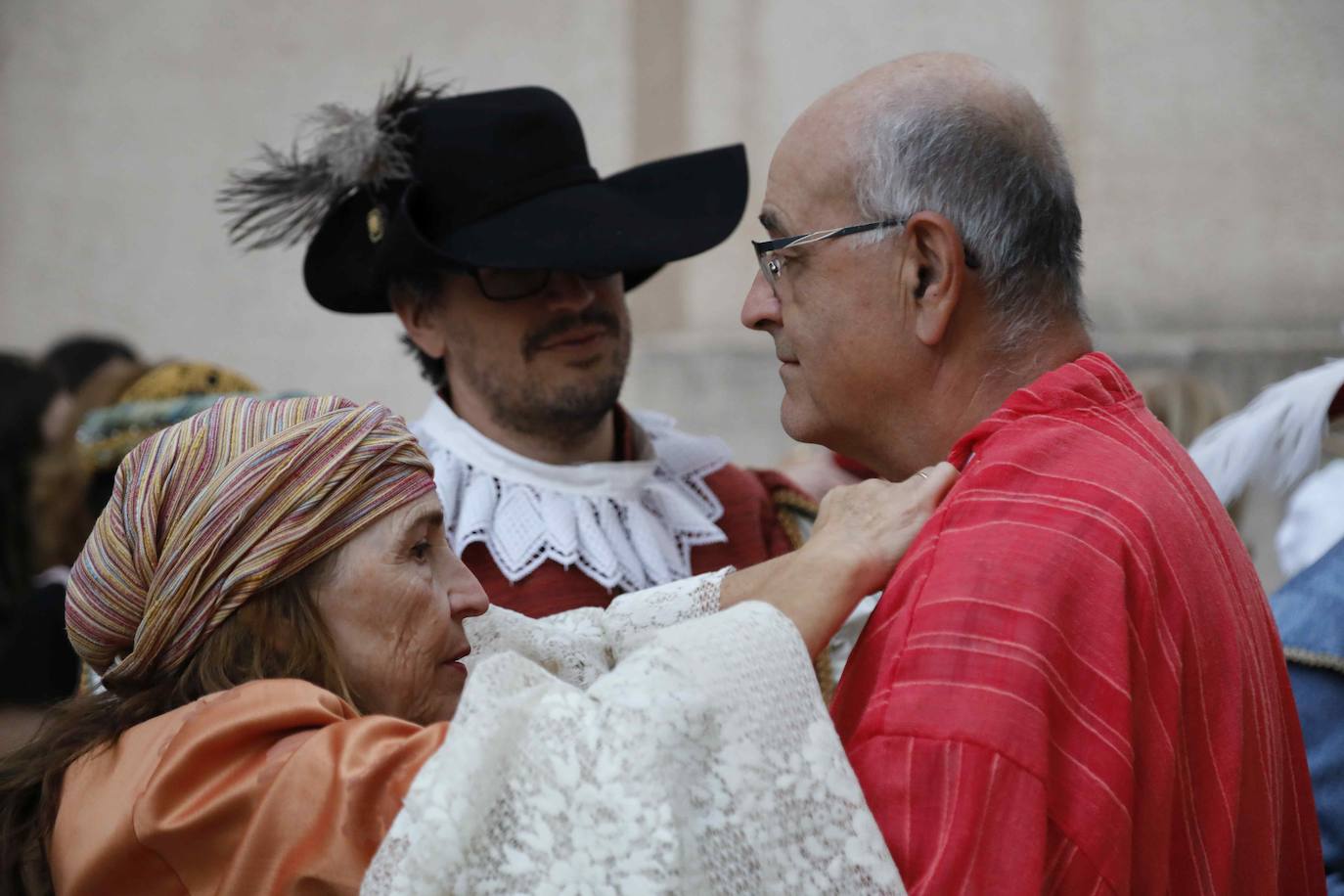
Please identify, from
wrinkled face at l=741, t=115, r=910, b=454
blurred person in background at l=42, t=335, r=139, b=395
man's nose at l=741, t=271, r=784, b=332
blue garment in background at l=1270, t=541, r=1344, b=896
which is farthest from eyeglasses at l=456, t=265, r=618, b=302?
blurred person in background at l=42, t=335, r=139, b=395

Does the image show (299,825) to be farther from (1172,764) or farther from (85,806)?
(1172,764)

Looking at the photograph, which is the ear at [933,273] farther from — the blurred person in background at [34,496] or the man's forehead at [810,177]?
the blurred person in background at [34,496]

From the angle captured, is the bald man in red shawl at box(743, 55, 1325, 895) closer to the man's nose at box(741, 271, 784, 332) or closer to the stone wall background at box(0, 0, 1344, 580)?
the man's nose at box(741, 271, 784, 332)

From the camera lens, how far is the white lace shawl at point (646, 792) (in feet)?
5.12

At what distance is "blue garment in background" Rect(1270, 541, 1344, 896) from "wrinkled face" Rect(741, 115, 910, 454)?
0.95m

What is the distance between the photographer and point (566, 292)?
3080mm

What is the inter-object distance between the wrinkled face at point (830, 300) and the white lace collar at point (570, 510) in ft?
2.77

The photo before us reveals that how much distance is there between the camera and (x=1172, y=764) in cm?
171

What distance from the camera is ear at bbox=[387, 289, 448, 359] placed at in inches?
129

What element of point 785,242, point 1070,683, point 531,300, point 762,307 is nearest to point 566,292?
point 531,300

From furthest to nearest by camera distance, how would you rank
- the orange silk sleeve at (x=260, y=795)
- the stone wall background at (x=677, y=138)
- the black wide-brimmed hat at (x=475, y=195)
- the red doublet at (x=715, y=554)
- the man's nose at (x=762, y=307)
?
the stone wall background at (x=677, y=138)
the black wide-brimmed hat at (x=475, y=195)
the red doublet at (x=715, y=554)
the man's nose at (x=762, y=307)
the orange silk sleeve at (x=260, y=795)

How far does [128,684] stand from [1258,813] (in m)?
1.48

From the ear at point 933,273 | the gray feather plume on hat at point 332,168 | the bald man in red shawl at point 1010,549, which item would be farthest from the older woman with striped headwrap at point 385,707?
the gray feather plume on hat at point 332,168

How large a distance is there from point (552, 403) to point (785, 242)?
105 centimetres
